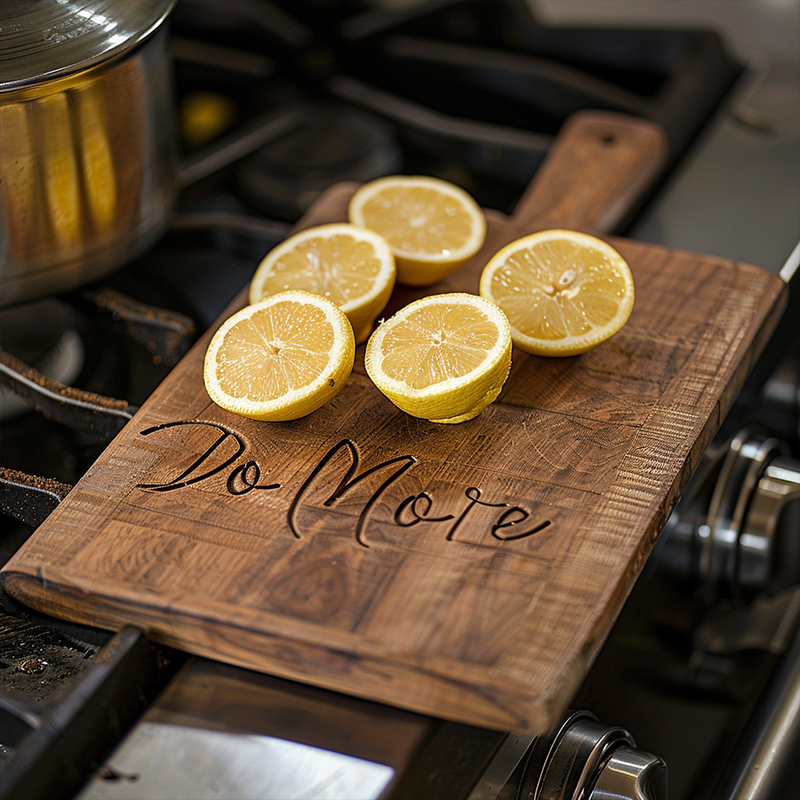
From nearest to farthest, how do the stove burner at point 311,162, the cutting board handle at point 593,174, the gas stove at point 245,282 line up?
the gas stove at point 245,282, the cutting board handle at point 593,174, the stove burner at point 311,162

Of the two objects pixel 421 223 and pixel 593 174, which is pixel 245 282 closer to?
pixel 421 223

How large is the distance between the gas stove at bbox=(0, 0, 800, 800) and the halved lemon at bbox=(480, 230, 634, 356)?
0.22 m

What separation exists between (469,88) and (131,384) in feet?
2.26

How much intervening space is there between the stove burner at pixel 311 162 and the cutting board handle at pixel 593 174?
0.23 metres

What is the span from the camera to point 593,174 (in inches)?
44.3

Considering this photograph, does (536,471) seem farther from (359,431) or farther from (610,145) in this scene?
(610,145)

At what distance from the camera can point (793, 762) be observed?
0.89 meters

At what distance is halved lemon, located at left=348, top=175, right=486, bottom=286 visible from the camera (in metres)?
0.94

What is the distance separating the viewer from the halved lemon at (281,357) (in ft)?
2.57

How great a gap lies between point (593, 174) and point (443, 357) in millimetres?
446

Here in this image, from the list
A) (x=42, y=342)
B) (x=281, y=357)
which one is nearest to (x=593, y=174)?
(x=281, y=357)

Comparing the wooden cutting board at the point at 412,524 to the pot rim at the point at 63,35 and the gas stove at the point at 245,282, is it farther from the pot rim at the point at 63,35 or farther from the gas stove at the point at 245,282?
the pot rim at the point at 63,35

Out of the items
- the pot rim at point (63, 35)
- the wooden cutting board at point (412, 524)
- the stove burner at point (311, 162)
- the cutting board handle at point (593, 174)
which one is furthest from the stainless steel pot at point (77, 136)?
the cutting board handle at point (593, 174)

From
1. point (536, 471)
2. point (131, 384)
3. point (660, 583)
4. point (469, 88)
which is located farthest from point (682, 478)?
point (469, 88)
